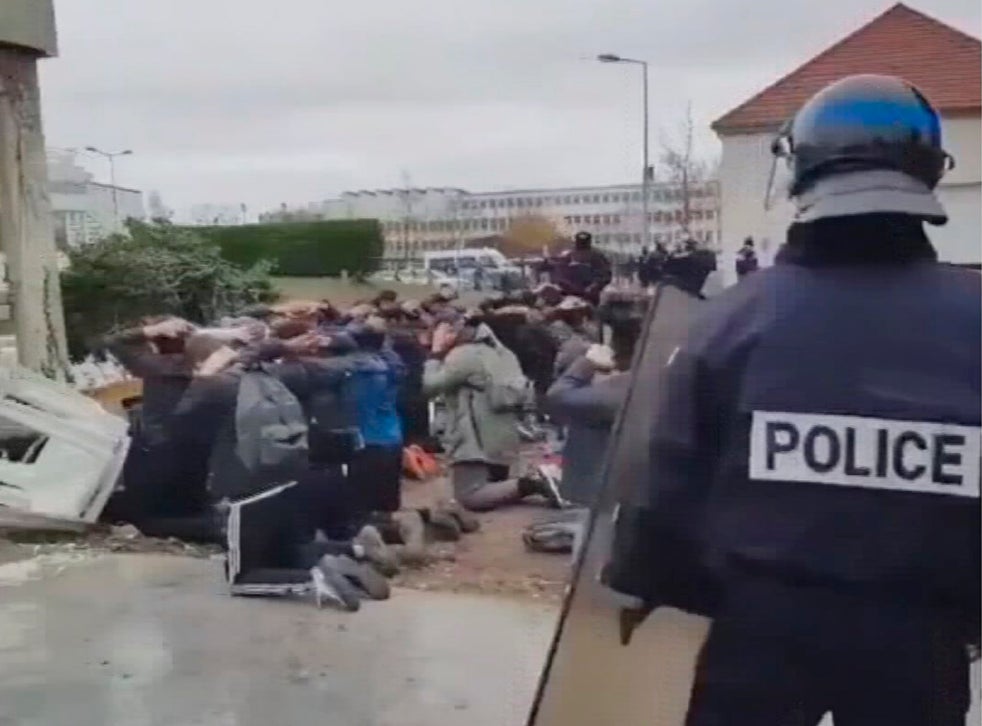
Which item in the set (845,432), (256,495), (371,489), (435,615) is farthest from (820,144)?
(371,489)

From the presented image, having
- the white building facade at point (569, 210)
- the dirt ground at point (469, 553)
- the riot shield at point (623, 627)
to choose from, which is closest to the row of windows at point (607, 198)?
the white building facade at point (569, 210)

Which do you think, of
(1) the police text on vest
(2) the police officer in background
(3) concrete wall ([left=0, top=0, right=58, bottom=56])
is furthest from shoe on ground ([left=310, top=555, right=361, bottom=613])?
(3) concrete wall ([left=0, top=0, right=58, bottom=56])

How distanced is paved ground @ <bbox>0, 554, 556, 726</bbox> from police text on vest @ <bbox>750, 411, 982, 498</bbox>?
273 centimetres

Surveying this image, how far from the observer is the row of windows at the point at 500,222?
3.00m

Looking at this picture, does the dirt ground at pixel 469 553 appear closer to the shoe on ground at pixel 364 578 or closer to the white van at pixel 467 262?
the shoe on ground at pixel 364 578

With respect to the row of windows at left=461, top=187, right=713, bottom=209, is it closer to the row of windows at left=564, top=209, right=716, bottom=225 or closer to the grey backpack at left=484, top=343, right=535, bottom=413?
the row of windows at left=564, top=209, right=716, bottom=225

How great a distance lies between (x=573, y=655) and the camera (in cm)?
226

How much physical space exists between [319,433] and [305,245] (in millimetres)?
886

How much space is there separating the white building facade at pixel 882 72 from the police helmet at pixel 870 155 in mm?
39

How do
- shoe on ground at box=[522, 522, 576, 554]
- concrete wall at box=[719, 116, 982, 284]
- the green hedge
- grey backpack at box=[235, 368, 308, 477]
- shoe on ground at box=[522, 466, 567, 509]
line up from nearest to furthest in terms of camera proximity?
concrete wall at box=[719, 116, 982, 284], the green hedge, grey backpack at box=[235, 368, 308, 477], shoe on ground at box=[522, 522, 576, 554], shoe on ground at box=[522, 466, 567, 509]

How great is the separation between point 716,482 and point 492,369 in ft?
19.4

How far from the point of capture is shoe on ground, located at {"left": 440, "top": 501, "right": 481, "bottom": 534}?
749 centimetres

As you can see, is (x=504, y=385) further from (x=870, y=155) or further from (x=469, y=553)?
(x=870, y=155)

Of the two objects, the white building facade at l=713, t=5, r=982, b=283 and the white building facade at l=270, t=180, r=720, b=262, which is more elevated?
the white building facade at l=713, t=5, r=982, b=283
